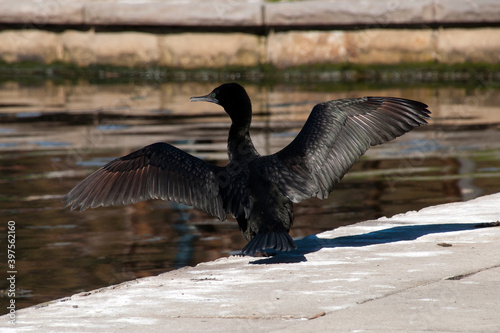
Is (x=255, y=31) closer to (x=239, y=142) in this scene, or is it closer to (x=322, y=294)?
(x=239, y=142)

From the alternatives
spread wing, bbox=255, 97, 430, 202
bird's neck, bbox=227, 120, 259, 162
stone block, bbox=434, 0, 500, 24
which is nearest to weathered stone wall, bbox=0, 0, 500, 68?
stone block, bbox=434, 0, 500, 24

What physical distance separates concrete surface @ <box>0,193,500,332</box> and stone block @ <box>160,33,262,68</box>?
49.5 feet

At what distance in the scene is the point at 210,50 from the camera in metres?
22.0

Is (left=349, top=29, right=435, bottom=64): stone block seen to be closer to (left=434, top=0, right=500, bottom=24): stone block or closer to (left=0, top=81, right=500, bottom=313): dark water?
(left=434, top=0, right=500, bottom=24): stone block

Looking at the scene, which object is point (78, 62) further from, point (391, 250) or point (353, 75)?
point (391, 250)

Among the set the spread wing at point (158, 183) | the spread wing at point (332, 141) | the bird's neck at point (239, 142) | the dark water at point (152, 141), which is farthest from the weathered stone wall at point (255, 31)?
the spread wing at point (158, 183)

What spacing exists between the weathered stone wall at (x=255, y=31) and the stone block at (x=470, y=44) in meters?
0.02

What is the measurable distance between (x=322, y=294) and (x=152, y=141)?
7912mm

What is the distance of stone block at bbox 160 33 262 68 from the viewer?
21.7 meters

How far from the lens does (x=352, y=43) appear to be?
21.1m

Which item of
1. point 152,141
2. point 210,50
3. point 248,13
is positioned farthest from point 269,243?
point 210,50

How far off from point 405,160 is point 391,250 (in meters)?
5.17

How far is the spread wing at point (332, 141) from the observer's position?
20.6 feet

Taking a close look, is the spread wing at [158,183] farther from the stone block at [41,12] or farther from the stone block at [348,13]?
the stone block at [41,12]
